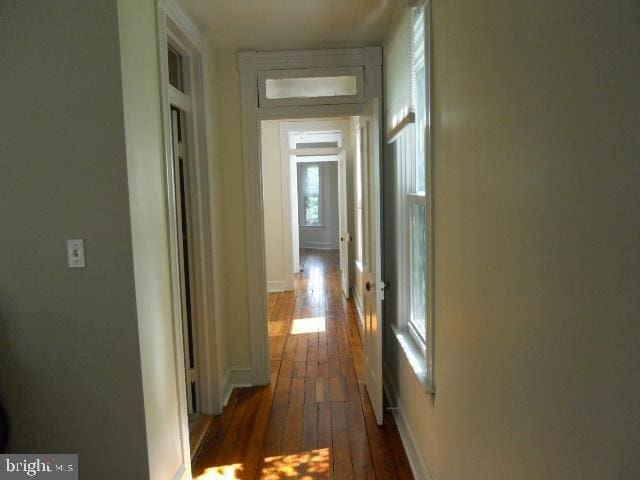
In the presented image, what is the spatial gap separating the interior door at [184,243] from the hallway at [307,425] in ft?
1.22

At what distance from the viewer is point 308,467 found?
7.90 feet

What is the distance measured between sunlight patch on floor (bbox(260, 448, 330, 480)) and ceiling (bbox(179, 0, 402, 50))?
2.55 metres

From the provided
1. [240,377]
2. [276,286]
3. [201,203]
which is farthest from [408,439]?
[276,286]

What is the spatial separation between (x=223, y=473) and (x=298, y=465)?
0.40 m

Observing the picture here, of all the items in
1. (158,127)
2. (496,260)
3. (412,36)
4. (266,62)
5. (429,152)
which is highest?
(266,62)

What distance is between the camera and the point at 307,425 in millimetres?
2863

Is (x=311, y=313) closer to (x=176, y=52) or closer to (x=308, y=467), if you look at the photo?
(x=308, y=467)

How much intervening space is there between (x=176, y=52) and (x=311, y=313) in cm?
362

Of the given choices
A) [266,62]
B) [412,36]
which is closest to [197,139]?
[266,62]

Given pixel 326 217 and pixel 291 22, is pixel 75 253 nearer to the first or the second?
pixel 291 22

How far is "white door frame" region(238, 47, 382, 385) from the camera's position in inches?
126

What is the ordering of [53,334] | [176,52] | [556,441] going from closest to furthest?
1. [556,441]
2. [53,334]
3. [176,52]

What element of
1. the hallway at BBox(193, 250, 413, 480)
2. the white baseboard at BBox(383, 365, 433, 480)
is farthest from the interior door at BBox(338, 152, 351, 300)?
the white baseboard at BBox(383, 365, 433, 480)

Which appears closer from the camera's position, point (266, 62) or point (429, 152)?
point (429, 152)
